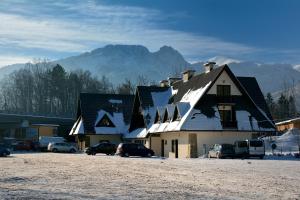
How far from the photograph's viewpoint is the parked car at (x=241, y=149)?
151 feet

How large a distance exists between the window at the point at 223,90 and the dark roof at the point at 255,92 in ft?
24.1

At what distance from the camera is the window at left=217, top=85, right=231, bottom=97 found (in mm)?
52844

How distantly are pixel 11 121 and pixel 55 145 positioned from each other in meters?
31.2

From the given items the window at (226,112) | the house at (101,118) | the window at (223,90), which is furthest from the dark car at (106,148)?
the window at (223,90)

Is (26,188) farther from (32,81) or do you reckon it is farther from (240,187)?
(32,81)

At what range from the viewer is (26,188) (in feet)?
53.6

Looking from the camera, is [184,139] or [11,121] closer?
[184,139]

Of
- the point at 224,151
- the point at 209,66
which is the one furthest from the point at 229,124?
the point at 209,66

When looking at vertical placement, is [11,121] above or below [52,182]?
above

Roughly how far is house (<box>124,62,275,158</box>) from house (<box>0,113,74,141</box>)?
1303 inches

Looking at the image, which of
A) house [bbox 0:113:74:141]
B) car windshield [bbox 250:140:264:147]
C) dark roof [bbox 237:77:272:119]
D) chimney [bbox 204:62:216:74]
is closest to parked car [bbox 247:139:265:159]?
car windshield [bbox 250:140:264:147]

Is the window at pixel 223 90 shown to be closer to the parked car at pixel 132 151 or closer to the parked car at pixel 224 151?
the parked car at pixel 224 151

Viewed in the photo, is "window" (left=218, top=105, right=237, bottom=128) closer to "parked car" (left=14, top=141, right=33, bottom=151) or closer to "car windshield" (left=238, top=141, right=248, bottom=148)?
"car windshield" (left=238, top=141, right=248, bottom=148)

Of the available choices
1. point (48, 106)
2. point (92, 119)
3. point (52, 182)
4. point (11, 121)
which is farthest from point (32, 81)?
point (52, 182)
